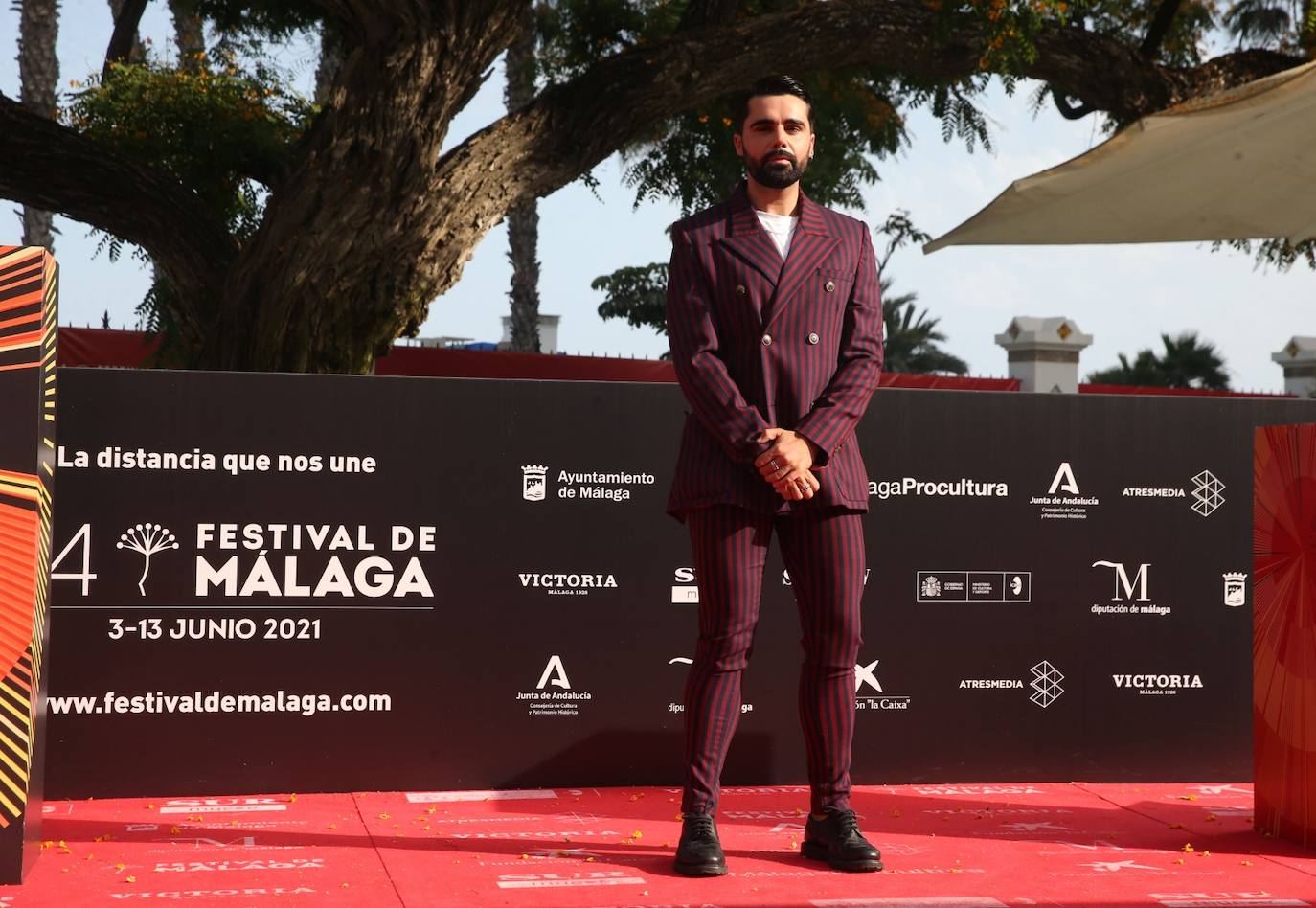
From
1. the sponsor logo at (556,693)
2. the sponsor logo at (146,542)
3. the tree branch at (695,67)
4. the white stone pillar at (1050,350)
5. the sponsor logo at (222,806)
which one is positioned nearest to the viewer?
the sponsor logo at (222,806)

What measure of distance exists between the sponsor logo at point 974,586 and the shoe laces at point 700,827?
151 cm

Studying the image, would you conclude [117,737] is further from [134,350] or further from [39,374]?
[134,350]

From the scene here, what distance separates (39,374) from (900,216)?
21.6 m

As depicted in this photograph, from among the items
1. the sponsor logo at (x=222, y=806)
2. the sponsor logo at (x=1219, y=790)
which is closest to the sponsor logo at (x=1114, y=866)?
the sponsor logo at (x=1219, y=790)

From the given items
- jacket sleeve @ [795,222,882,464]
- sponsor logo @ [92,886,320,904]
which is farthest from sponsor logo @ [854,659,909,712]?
sponsor logo @ [92,886,320,904]

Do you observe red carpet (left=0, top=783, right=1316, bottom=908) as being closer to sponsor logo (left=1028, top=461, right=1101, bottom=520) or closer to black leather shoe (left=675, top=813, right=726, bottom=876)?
black leather shoe (left=675, top=813, right=726, bottom=876)

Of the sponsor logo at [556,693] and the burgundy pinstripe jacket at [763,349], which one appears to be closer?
the burgundy pinstripe jacket at [763,349]

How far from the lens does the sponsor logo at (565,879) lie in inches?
121

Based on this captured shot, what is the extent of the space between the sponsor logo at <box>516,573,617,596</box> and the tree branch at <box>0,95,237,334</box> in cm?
563

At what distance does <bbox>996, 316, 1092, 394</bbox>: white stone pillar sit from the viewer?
18422mm

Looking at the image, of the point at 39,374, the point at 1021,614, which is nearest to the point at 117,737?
the point at 39,374

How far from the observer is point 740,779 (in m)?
4.36

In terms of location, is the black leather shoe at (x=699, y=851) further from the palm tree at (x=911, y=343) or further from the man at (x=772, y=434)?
the palm tree at (x=911, y=343)

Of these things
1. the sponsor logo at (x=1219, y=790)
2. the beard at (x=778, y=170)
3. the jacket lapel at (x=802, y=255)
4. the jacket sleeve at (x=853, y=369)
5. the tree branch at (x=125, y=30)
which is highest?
the tree branch at (x=125, y=30)
